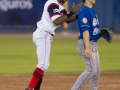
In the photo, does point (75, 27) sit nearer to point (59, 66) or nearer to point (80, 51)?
point (59, 66)

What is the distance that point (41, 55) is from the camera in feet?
25.7

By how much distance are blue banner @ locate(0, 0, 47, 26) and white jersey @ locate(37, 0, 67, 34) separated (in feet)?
48.9

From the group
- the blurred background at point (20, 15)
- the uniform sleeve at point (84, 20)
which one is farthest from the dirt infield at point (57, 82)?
the blurred background at point (20, 15)

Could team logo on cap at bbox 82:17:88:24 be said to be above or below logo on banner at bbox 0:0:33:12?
above

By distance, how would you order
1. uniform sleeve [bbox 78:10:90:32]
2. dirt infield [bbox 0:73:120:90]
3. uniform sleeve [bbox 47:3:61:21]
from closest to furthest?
uniform sleeve [bbox 78:10:90:32]
uniform sleeve [bbox 47:3:61:21]
dirt infield [bbox 0:73:120:90]

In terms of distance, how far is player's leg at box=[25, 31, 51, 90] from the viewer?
784 cm

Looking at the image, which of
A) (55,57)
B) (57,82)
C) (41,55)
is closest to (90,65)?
(41,55)

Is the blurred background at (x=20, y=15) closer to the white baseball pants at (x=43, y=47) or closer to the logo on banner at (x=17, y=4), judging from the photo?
the logo on banner at (x=17, y=4)

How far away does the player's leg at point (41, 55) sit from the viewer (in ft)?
25.7

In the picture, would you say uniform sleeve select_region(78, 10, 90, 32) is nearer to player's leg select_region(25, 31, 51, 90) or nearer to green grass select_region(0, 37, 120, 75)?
player's leg select_region(25, 31, 51, 90)

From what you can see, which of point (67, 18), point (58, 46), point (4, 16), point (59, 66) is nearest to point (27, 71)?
point (59, 66)

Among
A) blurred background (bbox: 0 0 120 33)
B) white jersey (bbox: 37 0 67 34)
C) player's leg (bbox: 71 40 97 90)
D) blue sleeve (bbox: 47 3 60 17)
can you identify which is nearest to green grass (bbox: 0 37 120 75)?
blurred background (bbox: 0 0 120 33)

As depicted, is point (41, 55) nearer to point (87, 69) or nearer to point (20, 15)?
point (87, 69)

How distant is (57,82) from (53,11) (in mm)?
2483
